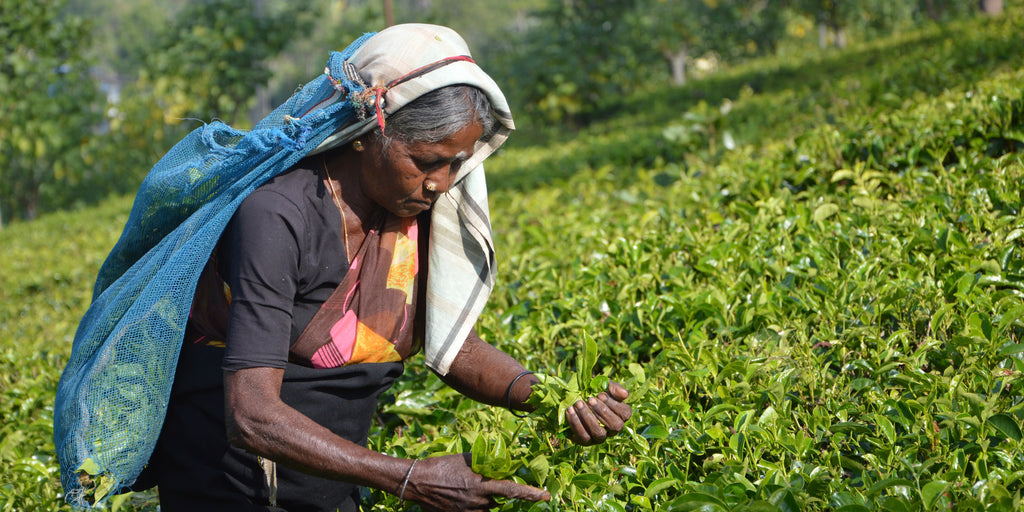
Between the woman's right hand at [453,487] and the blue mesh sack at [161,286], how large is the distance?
631 millimetres

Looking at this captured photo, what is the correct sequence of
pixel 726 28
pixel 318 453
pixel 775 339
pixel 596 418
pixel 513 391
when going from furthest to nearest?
pixel 726 28 < pixel 775 339 < pixel 513 391 < pixel 596 418 < pixel 318 453

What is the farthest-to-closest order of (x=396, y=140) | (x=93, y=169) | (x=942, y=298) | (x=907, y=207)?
1. (x=93, y=169)
2. (x=907, y=207)
3. (x=942, y=298)
4. (x=396, y=140)

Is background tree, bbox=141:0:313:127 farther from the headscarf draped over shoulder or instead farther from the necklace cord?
the necklace cord

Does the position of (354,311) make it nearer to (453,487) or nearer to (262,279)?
(262,279)

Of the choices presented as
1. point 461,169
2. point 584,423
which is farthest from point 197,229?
point 584,423

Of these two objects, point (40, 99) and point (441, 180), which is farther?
point (40, 99)

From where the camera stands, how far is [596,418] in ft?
5.71

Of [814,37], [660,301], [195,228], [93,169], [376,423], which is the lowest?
[814,37]

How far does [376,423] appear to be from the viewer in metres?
2.59

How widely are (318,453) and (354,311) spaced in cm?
41

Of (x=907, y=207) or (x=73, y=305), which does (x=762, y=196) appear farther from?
(x=73, y=305)

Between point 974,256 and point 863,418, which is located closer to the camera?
point 863,418

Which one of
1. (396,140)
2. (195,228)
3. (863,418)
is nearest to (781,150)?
(863,418)

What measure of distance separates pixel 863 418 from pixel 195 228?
1528 millimetres
